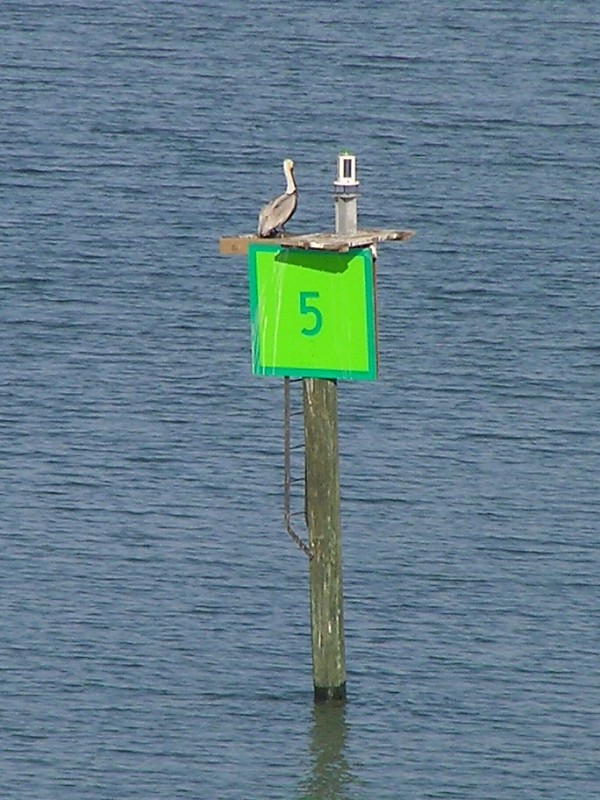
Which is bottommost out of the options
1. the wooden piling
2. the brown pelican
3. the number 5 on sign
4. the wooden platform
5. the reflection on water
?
the reflection on water

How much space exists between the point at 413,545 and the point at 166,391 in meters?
7.10

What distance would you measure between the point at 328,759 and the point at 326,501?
98.3 inches

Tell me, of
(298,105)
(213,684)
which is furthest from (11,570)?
(298,105)

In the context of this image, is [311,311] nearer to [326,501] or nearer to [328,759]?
[326,501]

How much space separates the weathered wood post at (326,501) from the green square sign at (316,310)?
0.80 feet

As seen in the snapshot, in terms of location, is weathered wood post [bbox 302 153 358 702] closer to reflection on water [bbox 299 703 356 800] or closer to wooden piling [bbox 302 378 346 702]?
wooden piling [bbox 302 378 346 702]

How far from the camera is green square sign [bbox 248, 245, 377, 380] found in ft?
82.0

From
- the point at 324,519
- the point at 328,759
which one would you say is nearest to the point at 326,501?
the point at 324,519

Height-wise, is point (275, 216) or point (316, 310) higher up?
point (275, 216)

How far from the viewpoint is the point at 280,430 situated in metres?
→ 35.8

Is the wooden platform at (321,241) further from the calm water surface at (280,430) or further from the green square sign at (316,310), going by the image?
the calm water surface at (280,430)

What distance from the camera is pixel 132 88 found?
58.8 metres

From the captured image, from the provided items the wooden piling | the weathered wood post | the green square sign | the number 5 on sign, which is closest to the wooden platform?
the green square sign

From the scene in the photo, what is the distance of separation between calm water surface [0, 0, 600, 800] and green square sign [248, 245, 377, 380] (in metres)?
3.63
